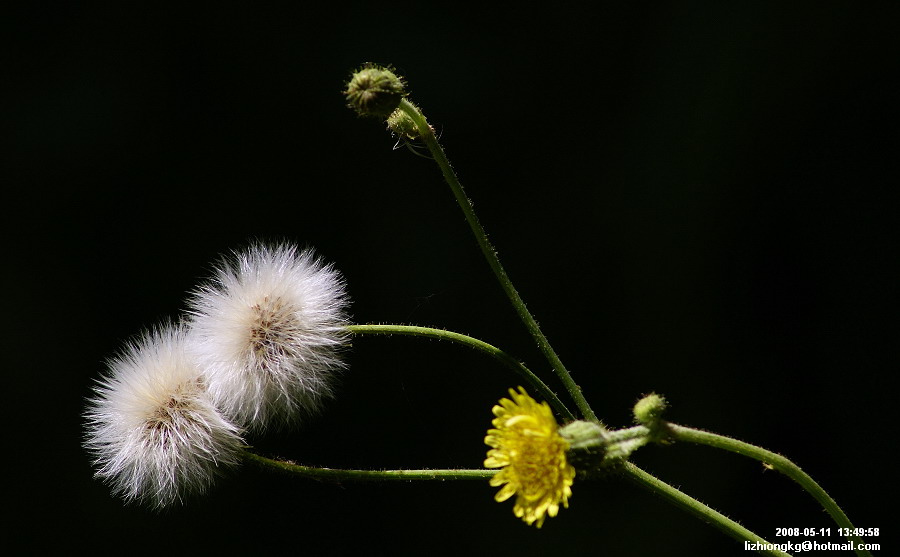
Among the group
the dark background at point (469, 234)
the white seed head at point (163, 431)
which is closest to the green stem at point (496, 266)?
the white seed head at point (163, 431)

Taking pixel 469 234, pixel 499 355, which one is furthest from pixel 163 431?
pixel 469 234

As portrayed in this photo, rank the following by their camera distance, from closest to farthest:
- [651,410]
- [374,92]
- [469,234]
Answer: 1. [651,410]
2. [374,92]
3. [469,234]

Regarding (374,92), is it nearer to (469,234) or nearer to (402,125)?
(402,125)

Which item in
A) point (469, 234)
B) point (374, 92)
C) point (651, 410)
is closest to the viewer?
point (651, 410)

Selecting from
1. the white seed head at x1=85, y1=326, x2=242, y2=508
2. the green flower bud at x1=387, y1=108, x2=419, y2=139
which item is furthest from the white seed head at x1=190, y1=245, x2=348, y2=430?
the green flower bud at x1=387, y1=108, x2=419, y2=139

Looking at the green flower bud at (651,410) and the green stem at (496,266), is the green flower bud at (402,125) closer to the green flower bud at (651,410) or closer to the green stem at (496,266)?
the green stem at (496,266)
